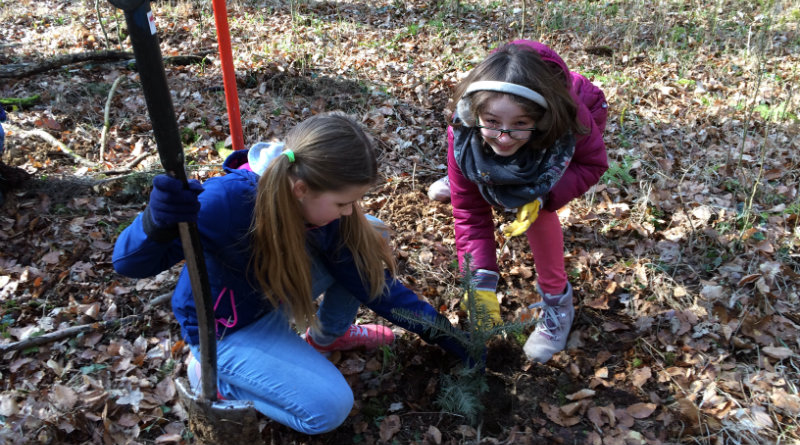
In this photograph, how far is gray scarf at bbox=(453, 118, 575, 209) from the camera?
247 centimetres

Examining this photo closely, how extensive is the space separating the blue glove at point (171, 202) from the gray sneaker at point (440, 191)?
2280 millimetres

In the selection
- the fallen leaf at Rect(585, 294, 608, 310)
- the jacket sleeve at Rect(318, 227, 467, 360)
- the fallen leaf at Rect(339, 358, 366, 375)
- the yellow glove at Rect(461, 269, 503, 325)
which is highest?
the jacket sleeve at Rect(318, 227, 467, 360)

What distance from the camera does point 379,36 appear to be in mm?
6340

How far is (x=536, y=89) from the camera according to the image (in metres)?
2.29

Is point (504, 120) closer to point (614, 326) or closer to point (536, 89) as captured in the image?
point (536, 89)

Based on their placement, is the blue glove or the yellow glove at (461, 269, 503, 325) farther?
the yellow glove at (461, 269, 503, 325)

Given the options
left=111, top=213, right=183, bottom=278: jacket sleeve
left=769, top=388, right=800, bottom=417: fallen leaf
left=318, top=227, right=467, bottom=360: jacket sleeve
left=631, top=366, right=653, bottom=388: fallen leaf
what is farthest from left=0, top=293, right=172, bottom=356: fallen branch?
left=769, top=388, right=800, bottom=417: fallen leaf

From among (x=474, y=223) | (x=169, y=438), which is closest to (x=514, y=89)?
(x=474, y=223)

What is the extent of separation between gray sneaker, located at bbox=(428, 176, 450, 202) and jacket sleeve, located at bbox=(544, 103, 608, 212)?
3.88 ft

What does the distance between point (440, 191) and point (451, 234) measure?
14.7 inches

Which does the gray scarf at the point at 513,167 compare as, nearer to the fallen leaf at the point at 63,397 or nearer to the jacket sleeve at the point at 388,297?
the jacket sleeve at the point at 388,297

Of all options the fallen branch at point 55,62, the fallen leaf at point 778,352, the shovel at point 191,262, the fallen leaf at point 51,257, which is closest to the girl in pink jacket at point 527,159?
the fallen leaf at point 778,352

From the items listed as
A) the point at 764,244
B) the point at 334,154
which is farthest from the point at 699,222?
the point at 334,154

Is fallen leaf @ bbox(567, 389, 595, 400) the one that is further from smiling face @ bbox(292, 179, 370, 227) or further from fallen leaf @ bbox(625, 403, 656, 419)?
smiling face @ bbox(292, 179, 370, 227)
